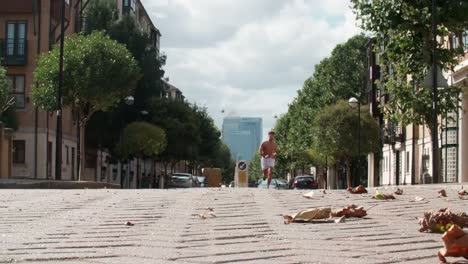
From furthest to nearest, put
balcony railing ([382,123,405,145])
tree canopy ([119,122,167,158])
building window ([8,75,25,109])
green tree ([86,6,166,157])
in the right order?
balcony railing ([382,123,405,145]) < green tree ([86,6,166,157]) < tree canopy ([119,122,167,158]) < building window ([8,75,25,109])

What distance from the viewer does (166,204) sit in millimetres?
13008

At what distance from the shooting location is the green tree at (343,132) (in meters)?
62.0

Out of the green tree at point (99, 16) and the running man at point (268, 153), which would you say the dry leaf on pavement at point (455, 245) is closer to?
the running man at point (268, 153)

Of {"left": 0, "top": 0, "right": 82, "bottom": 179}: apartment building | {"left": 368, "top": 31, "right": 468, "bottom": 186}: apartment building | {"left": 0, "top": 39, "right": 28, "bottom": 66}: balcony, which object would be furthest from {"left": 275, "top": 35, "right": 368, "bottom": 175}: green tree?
{"left": 0, "top": 39, "right": 28, "bottom": 66}: balcony

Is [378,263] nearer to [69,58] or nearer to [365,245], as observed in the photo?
[365,245]

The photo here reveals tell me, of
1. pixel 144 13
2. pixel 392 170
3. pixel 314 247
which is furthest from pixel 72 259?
pixel 144 13

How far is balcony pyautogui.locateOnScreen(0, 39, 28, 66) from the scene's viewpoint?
48500 millimetres

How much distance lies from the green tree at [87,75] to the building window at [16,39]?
996cm

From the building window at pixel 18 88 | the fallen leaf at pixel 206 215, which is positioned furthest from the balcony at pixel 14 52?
the fallen leaf at pixel 206 215

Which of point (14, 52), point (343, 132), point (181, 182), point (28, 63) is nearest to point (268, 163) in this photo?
point (181, 182)

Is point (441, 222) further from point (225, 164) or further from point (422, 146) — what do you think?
point (225, 164)

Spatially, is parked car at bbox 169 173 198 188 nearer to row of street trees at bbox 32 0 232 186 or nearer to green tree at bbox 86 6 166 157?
row of street trees at bbox 32 0 232 186

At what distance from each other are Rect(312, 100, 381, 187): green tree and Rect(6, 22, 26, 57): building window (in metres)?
23.9

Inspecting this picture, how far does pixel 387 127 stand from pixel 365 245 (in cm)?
6255
